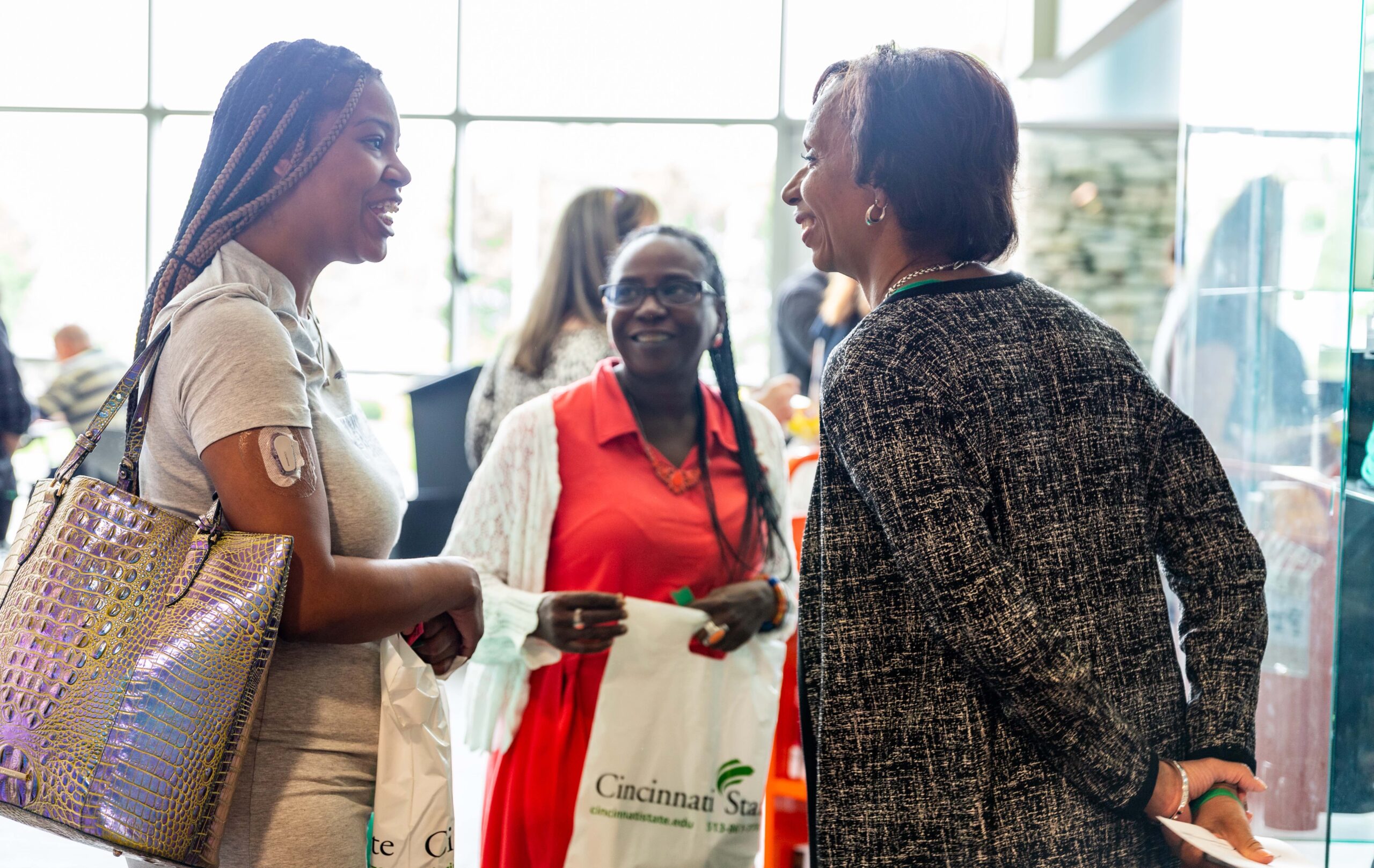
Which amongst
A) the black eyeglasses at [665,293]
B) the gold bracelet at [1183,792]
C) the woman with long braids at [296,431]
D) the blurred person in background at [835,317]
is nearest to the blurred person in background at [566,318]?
the blurred person in background at [835,317]

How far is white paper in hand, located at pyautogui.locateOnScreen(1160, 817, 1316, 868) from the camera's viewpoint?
1.12m

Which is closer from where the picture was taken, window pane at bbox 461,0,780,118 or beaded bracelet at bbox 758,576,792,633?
beaded bracelet at bbox 758,576,792,633

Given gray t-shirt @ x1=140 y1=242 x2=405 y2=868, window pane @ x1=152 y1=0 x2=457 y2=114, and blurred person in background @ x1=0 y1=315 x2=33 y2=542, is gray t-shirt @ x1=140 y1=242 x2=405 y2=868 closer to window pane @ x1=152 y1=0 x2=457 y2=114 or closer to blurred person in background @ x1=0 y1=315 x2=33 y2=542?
blurred person in background @ x1=0 y1=315 x2=33 y2=542

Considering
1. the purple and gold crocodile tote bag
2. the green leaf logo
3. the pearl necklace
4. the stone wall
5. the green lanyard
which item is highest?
the stone wall

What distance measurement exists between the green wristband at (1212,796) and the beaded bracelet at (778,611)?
0.91 m

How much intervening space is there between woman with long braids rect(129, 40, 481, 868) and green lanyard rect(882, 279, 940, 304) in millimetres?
611

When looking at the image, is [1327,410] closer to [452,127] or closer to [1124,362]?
[1124,362]

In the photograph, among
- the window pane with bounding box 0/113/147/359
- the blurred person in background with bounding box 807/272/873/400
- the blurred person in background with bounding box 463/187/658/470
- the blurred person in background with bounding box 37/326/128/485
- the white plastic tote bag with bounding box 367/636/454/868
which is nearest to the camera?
the white plastic tote bag with bounding box 367/636/454/868

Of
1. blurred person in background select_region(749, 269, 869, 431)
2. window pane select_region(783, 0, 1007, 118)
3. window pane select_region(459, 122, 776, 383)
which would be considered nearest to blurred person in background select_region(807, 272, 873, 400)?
blurred person in background select_region(749, 269, 869, 431)

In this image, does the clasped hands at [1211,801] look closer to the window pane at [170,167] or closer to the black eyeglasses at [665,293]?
the black eyeglasses at [665,293]

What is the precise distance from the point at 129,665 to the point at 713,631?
3.43 feet

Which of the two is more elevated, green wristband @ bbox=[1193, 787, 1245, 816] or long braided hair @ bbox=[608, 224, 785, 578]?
long braided hair @ bbox=[608, 224, 785, 578]

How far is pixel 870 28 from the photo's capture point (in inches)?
289

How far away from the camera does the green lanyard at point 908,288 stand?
1250 millimetres
